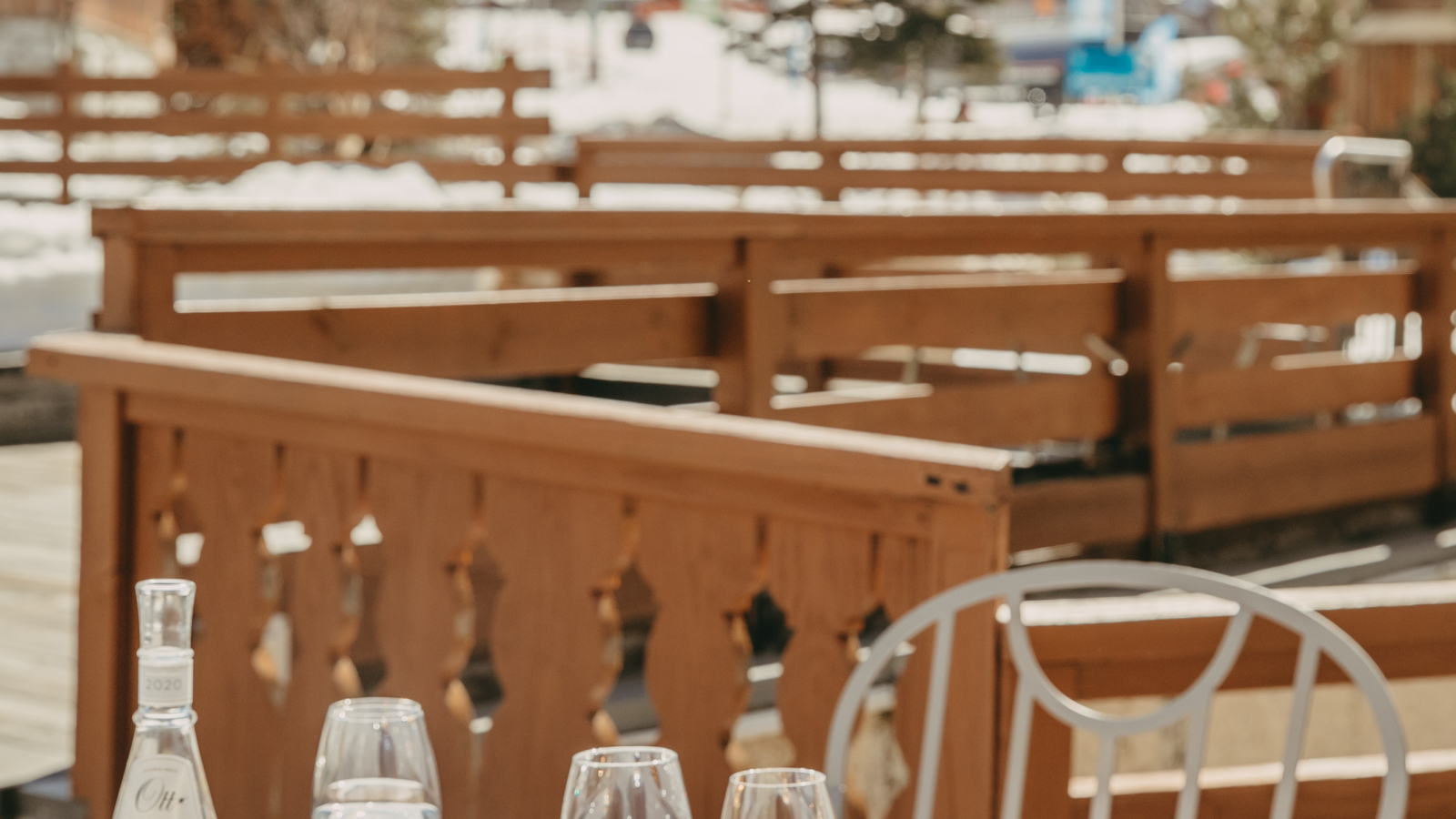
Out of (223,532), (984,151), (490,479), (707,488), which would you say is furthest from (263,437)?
(984,151)

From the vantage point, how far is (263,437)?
2512mm

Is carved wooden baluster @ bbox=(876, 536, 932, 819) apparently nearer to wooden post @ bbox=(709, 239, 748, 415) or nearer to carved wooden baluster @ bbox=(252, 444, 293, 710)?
carved wooden baluster @ bbox=(252, 444, 293, 710)

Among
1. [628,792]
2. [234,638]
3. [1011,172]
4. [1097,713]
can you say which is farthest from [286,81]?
[628,792]

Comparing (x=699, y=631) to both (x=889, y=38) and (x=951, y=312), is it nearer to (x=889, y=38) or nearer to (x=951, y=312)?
(x=951, y=312)

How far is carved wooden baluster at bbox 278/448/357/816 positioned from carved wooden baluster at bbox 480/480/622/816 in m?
0.29

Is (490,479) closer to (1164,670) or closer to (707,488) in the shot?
(707,488)

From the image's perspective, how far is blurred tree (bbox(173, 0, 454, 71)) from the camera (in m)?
20.2

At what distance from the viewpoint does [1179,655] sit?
1.92 meters

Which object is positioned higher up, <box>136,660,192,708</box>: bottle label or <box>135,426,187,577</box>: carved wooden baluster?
<box>136,660,192,708</box>: bottle label

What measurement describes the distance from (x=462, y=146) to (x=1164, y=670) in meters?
25.5

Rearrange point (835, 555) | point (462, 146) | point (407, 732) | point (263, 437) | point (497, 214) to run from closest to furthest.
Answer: point (407, 732)
point (835, 555)
point (263, 437)
point (497, 214)
point (462, 146)

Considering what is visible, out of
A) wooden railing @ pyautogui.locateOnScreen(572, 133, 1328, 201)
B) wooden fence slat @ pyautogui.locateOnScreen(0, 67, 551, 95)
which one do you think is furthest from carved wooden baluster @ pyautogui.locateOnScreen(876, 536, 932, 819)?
wooden fence slat @ pyautogui.locateOnScreen(0, 67, 551, 95)

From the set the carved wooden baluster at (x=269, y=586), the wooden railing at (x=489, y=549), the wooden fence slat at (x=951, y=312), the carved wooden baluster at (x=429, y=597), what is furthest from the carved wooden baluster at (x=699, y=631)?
the wooden fence slat at (x=951, y=312)

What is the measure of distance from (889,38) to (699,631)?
19.5 m
